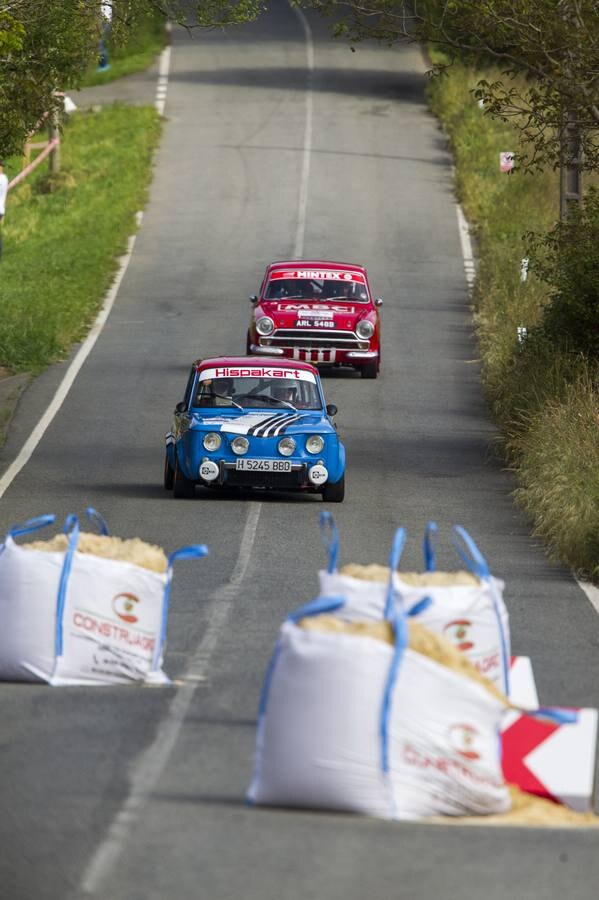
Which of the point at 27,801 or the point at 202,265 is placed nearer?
the point at 27,801

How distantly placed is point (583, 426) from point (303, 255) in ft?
78.5

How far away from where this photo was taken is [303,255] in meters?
44.2

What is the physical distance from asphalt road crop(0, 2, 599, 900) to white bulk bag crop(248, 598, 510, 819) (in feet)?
0.47

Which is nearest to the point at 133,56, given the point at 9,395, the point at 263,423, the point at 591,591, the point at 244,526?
the point at 9,395

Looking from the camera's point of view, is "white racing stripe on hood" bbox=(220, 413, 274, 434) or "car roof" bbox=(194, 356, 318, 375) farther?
"car roof" bbox=(194, 356, 318, 375)

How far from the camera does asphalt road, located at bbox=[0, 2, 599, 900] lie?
23.6 ft

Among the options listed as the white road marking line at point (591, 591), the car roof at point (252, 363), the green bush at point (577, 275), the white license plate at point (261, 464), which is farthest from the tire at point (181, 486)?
the green bush at point (577, 275)

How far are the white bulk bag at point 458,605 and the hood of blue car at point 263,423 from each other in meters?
10.4

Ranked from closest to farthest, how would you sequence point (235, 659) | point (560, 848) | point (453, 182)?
point (560, 848), point (235, 659), point (453, 182)

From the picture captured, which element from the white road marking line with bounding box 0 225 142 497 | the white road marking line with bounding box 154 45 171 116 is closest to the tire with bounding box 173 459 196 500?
the white road marking line with bounding box 0 225 142 497

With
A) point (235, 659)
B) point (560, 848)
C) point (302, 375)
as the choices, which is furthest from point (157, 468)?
point (560, 848)

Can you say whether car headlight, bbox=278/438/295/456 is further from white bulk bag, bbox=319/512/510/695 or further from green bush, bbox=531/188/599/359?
white bulk bag, bbox=319/512/510/695

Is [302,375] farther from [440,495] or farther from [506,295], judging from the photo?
[506,295]

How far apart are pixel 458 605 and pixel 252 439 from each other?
1059 cm
